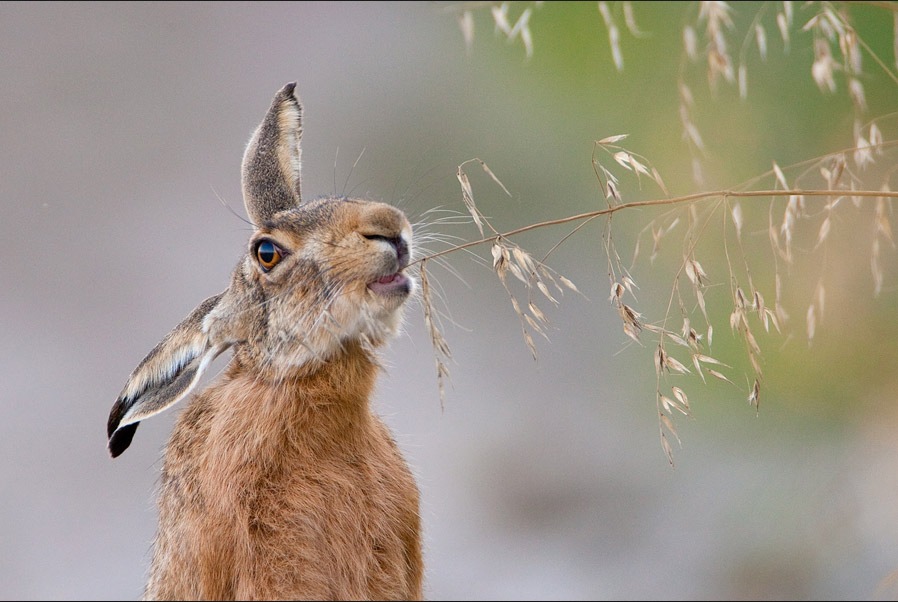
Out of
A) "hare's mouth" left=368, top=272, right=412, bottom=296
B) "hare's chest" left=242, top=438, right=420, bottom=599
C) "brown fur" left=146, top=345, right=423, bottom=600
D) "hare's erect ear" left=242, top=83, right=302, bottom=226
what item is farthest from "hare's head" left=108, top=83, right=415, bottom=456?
"hare's chest" left=242, top=438, right=420, bottom=599

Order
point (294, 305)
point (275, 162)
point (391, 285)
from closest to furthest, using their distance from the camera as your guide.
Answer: point (391, 285), point (294, 305), point (275, 162)

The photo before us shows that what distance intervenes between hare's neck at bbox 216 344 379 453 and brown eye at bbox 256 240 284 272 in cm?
35

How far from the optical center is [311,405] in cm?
316

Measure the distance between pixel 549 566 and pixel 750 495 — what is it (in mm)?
1099

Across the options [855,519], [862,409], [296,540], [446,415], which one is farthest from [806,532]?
[296,540]

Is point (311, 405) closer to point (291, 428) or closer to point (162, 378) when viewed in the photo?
point (291, 428)

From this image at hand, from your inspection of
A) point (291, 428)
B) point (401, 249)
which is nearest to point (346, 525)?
point (291, 428)

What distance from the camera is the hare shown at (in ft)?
9.80

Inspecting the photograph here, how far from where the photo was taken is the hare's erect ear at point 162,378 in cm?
318

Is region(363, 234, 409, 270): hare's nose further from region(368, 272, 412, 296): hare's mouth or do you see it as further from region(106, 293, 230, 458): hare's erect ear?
region(106, 293, 230, 458): hare's erect ear

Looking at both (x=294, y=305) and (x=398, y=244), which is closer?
(x=398, y=244)

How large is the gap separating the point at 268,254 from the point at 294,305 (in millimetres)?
207

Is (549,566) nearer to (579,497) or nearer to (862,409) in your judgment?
(579,497)

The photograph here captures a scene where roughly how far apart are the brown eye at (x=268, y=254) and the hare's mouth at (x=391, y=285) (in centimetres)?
38
